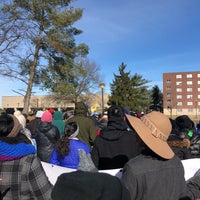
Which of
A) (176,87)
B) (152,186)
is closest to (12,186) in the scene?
(152,186)

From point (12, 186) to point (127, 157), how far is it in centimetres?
211

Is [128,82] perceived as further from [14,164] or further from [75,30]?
[14,164]

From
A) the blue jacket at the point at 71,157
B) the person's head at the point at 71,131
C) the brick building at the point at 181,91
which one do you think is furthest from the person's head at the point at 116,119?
the brick building at the point at 181,91

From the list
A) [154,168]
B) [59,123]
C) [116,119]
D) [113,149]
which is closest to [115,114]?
[116,119]

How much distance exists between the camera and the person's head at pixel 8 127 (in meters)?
3.15

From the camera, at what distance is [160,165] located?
2.60m

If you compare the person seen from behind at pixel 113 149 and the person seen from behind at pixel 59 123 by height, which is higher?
the person seen from behind at pixel 59 123

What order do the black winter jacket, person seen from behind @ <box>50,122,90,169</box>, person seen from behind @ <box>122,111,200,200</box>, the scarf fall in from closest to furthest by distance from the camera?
1. person seen from behind @ <box>122,111,200,200</box>
2. the scarf
3. person seen from behind @ <box>50,122,90,169</box>
4. the black winter jacket

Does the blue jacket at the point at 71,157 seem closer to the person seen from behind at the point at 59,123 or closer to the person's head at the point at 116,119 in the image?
the person's head at the point at 116,119

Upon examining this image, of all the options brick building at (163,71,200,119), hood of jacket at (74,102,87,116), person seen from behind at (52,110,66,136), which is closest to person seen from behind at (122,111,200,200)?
hood of jacket at (74,102,87,116)

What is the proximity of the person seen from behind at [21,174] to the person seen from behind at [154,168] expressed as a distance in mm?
864

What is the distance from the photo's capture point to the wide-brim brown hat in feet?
8.52

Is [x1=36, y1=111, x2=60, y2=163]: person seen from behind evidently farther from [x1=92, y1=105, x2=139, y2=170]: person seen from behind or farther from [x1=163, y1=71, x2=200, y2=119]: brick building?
[x1=163, y1=71, x2=200, y2=119]: brick building

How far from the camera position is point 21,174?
2910mm
